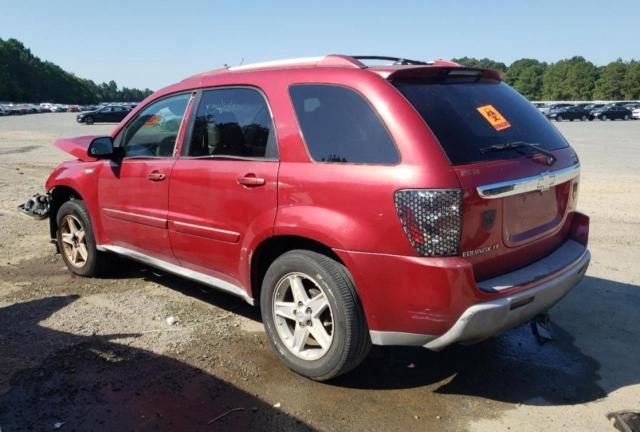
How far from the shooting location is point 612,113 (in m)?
54.2

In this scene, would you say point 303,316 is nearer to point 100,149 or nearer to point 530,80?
point 100,149

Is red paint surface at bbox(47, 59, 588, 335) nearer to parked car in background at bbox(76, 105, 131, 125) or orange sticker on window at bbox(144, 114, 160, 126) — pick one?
orange sticker on window at bbox(144, 114, 160, 126)

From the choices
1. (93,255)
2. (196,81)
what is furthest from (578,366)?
(93,255)

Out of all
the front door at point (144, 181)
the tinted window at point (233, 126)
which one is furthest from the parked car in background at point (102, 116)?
the tinted window at point (233, 126)

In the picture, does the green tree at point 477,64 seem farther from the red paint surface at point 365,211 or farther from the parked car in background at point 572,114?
the parked car in background at point 572,114

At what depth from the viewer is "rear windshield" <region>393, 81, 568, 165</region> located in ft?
10.1

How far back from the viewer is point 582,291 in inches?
203

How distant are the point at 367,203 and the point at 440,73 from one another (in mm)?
977

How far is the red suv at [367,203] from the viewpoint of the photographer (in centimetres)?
293

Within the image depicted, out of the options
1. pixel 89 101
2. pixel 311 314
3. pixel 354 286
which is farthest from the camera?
pixel 89 101

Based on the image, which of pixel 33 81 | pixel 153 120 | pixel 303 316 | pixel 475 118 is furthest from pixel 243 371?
pixel 33 81

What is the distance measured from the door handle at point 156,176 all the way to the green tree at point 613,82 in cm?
12212

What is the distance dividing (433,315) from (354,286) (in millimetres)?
483

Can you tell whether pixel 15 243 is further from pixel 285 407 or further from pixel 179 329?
pixel 285 407
